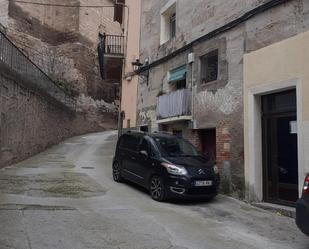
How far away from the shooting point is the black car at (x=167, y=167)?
9414mm

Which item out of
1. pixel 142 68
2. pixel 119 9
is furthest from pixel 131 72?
pixel 119 9

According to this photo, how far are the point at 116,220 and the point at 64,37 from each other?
1151 inches

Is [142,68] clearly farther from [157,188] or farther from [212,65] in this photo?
[157,188]

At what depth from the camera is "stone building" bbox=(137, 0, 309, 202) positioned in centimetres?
994

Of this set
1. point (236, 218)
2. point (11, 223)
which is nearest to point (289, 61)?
point (236, 218)

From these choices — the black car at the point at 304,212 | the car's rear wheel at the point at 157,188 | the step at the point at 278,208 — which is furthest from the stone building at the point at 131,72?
the black car at the point at 304,212

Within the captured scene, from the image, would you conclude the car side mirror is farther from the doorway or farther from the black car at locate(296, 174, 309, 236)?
the black car at locate(296, 174, 309, 236)

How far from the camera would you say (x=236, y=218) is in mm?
8281

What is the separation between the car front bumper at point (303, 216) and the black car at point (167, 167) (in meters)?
3.96

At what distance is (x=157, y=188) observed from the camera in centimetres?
979

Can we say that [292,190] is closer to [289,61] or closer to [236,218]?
[236,218]

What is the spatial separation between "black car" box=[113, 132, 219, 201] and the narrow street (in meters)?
0.33

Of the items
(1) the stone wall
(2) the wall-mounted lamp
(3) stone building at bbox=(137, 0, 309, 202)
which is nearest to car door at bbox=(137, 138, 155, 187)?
(3) stone building at bbox=(137, 0, 309, 202)

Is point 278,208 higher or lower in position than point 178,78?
lower
